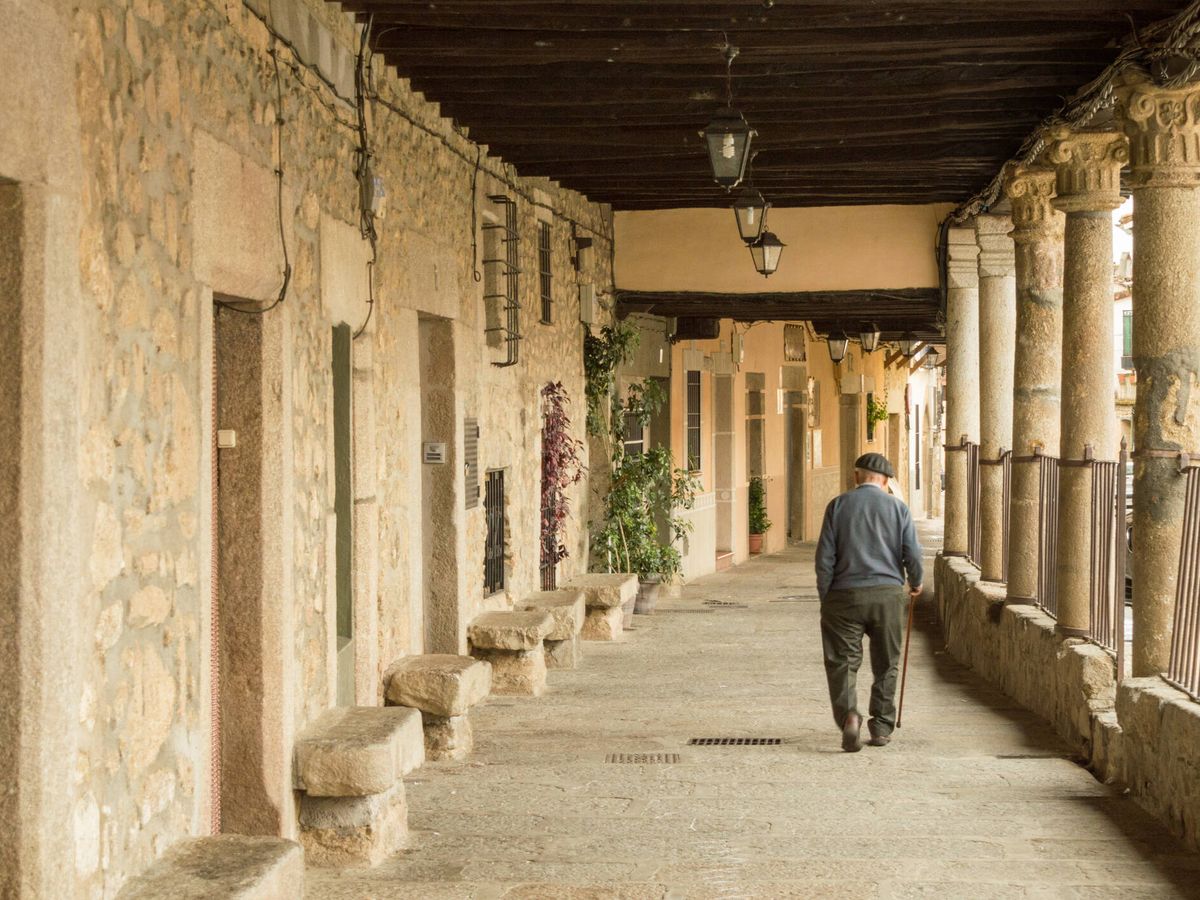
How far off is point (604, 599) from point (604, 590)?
A: 2.5 inches

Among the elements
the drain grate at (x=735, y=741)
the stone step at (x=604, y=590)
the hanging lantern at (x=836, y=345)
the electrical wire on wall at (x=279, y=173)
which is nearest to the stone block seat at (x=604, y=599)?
the stone step at (x=604, y=590)

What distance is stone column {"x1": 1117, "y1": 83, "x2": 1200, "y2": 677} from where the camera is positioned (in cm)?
606

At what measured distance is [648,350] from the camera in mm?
14195

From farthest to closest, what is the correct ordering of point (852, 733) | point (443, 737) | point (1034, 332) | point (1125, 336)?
point (1125, 336)
point (1034, 332)
point (852, 733)
point (443, 737)

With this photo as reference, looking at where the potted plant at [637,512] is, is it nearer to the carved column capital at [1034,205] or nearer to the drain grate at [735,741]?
the carved column capital at [1034,205]

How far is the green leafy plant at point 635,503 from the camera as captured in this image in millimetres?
12656

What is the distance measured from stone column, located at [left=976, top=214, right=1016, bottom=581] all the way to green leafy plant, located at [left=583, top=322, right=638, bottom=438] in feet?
9.81

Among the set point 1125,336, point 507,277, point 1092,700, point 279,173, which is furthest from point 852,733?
point 1125,336

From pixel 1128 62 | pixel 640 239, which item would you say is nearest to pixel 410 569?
pixel 1128 62

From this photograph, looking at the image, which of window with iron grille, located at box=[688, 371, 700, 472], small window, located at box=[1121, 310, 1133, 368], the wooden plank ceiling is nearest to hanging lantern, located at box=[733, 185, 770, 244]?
the wooden plank ceiling

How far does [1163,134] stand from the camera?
240 inches

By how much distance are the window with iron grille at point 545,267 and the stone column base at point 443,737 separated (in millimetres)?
4217

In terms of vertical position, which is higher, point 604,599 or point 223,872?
point 223,872

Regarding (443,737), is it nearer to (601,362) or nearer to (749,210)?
(749,210)
